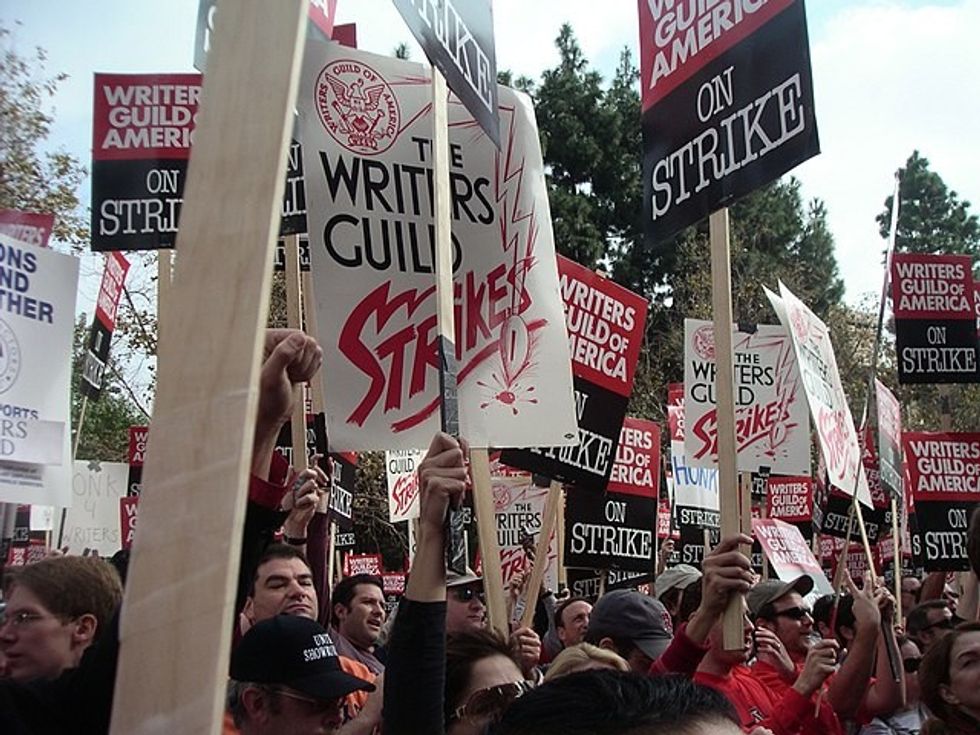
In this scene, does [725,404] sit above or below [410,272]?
below

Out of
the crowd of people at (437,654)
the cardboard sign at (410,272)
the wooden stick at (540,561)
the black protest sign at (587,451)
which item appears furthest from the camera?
the black protest sign at (587,451)

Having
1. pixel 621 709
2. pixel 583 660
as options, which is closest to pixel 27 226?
pixel 621 709

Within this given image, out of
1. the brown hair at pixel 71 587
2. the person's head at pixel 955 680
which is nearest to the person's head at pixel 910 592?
the person's head at pixel 955 680

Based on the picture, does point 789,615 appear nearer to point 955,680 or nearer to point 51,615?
point 955,680

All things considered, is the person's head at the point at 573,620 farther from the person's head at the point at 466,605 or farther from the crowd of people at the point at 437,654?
the person's head at the point at 466,605

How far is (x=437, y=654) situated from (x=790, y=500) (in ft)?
51.4

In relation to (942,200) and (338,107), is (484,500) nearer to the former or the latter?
(338,107)

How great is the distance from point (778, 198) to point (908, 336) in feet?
110

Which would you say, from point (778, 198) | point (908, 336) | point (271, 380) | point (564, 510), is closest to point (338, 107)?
point (271, 380)

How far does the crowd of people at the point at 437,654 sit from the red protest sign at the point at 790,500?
451 inches

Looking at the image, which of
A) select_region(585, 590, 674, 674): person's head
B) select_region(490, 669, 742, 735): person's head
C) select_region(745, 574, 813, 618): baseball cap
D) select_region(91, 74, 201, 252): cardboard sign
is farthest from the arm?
select_region(745, 574, 813, 618): baseball cap

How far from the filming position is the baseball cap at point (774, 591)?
615 cm

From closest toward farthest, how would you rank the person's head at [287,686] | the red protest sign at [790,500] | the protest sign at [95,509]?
the person's head at [287,686] < the protest sign at [95,509] < the red protest sign at [790,500]

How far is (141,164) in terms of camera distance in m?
6.06
